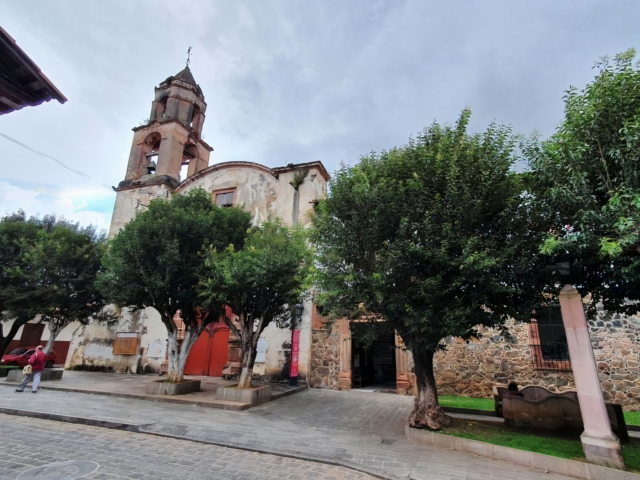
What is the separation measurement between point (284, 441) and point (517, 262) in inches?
229

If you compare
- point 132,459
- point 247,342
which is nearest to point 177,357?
point 247,342

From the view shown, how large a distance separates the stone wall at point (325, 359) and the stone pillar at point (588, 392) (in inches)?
385

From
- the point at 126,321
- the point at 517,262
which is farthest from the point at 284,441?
the point at 126,321

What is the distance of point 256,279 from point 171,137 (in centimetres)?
1539

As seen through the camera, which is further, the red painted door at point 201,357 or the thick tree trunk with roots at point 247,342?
the red painted door at point 201,357

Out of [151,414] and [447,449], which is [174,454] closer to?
[151,414]

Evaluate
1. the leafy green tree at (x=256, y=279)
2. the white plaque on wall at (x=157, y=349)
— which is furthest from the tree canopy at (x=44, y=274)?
the leafy green tree at (x=256, y=279)

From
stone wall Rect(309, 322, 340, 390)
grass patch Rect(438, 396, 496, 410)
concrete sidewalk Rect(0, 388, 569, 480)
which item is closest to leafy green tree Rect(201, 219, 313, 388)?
concrete sidewalk Rect(0, 388, 569, 480)

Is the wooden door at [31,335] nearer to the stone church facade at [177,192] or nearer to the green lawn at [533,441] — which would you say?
the stone church facade at [177,192]

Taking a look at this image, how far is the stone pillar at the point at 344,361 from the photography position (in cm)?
1462

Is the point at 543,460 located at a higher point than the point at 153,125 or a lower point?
lower

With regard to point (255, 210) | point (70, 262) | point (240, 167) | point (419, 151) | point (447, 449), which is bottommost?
point (447, 449)

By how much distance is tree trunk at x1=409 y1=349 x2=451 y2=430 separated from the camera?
7566 mm

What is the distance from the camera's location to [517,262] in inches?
266
